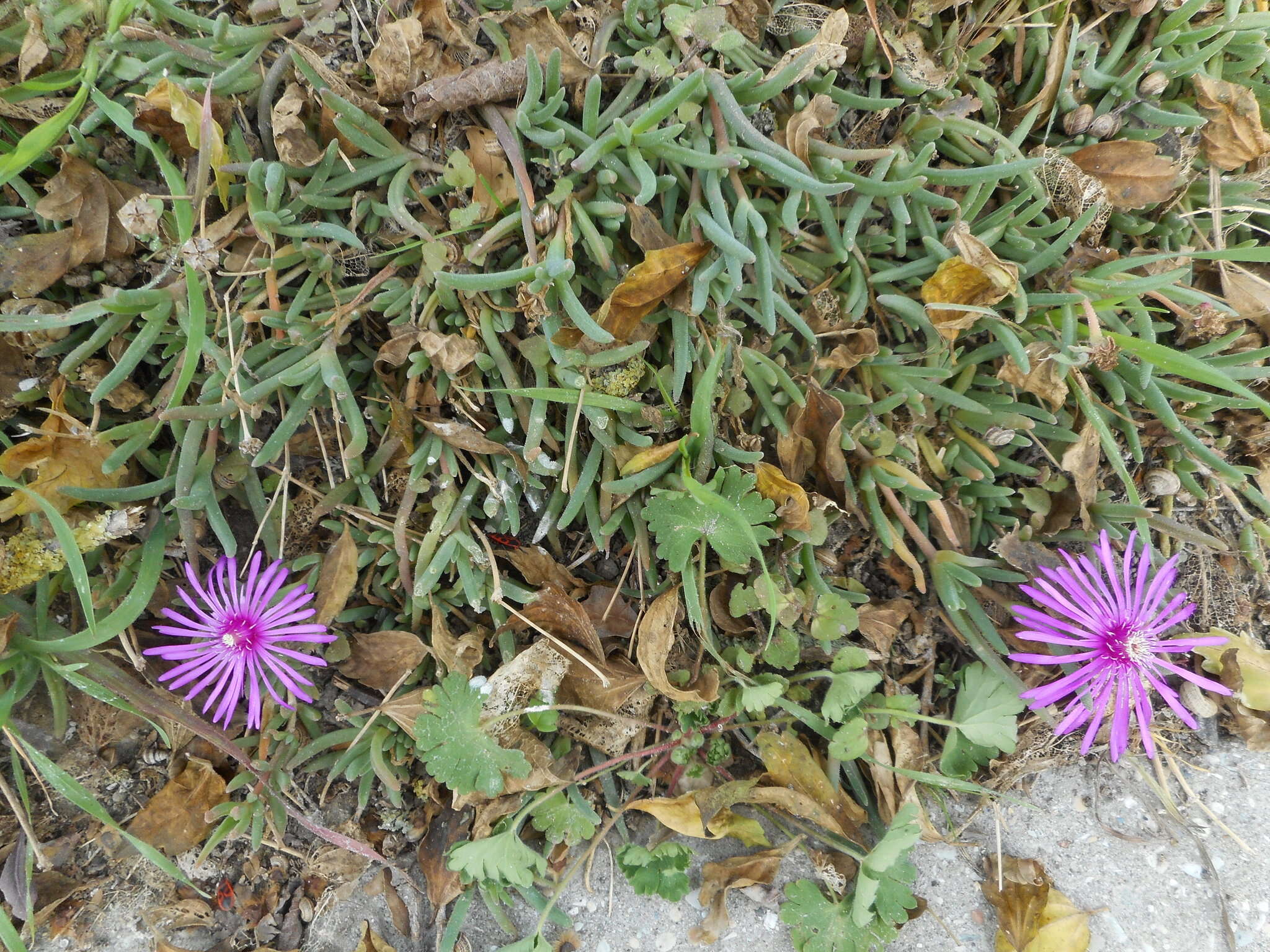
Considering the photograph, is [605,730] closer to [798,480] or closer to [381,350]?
[798,480]

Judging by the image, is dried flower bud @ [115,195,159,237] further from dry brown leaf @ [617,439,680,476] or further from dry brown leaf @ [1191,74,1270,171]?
dry brown leaf @ [1191,74,1270,171]

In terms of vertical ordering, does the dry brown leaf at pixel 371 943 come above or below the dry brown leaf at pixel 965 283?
below

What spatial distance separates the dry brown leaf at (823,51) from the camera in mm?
1615

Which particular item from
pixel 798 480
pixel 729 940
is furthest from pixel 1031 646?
pixel 729 940

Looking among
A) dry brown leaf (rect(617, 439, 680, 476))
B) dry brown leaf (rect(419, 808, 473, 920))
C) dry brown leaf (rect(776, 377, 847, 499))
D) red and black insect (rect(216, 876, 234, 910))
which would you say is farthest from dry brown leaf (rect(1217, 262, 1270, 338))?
red and black insect (rect(216, 876, 234, 910))

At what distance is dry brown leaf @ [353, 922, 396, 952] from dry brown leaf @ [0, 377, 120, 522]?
117 centimetres

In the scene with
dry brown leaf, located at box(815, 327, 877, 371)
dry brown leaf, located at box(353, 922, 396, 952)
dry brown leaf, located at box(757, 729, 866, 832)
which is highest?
dry brown leaf, located at box(815, 327, 877, 371)

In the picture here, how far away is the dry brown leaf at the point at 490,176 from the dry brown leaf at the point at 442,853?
1380mm

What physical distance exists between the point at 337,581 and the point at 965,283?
1531mm

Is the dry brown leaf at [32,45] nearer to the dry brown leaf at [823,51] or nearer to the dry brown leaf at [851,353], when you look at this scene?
the dry brown leaf at [823,51]

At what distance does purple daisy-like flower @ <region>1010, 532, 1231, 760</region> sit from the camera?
5.57 feet

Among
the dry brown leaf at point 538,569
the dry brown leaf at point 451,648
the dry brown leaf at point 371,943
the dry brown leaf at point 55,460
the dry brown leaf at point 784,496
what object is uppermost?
the dry brown leaf at point 784,496

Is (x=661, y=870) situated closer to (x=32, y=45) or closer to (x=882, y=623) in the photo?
(x=882, y=623)

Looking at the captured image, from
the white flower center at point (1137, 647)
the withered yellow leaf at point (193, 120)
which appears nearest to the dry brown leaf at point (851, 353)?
the white flower center at point (1137, 647)
